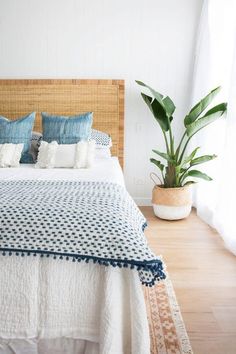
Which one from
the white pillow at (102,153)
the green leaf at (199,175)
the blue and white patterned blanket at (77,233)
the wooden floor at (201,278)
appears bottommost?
the wooden floor at (201,278)

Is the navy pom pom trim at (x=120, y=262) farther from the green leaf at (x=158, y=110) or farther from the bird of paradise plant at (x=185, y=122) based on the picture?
the green leaf at (x=158, y=110)

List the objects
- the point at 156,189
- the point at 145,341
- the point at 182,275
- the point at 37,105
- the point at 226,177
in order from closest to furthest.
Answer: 1. the point at 145,341
2. the point at 182,275
3. the point at 226,177
4. the point at 156,189
5. the point at 37,105

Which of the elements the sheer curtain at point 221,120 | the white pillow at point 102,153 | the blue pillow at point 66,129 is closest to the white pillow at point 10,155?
the blue pillow at point 66,129

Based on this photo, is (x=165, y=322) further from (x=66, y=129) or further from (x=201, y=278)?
(x=66, y=129)

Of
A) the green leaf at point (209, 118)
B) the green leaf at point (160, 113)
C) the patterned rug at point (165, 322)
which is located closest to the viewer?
the patterned rug at point (165, 322)

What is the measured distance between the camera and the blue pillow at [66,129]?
2.74m

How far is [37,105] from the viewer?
332 cm

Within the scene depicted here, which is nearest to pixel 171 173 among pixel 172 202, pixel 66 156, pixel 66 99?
pixel 172 202

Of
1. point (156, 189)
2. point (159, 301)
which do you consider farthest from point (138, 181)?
point (159, 301)

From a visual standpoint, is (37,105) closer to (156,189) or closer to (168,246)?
(156,189)

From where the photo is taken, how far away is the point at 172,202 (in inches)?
118

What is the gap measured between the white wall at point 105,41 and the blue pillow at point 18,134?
2.70 ft

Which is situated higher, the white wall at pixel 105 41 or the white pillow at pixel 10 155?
the white wall at pixel 105 41

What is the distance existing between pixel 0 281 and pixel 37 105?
2498 millimetres
